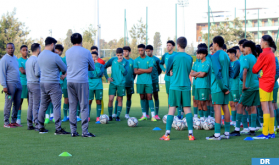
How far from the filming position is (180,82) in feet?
22.7

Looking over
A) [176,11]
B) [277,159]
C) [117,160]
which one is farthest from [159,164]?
[176,11]

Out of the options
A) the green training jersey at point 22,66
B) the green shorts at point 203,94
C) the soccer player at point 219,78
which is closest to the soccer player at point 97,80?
the green training jersey at point 22,66

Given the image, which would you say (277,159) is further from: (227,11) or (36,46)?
(227,11)

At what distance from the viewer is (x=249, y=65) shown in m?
7.40

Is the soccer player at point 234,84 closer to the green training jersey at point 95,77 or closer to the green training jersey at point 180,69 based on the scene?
the green training jersey at point 180,69

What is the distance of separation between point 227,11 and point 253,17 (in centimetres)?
706

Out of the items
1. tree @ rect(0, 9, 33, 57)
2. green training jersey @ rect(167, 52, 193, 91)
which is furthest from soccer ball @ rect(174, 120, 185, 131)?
tree @ rect(0, 9, 33, 57)

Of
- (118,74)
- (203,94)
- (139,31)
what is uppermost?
(139,31)

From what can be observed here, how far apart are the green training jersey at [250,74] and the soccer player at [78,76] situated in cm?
361

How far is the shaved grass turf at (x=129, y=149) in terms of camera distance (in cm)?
509

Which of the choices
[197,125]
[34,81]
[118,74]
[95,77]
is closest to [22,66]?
→ [34,81]

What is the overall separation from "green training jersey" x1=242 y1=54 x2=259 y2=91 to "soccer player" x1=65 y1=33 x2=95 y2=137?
3.61 m

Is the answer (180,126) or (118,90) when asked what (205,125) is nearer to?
(180,126)

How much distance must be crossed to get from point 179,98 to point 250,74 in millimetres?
1882
